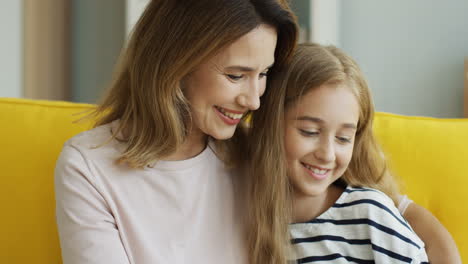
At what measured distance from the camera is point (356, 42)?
117 inches

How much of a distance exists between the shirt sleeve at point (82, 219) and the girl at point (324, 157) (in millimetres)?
342

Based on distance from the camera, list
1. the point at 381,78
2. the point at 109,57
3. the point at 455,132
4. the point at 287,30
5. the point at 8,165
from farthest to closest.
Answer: the point at 109,57
the point at 381,78
the point at 455,132
the point at 8,165
the point at 287,30

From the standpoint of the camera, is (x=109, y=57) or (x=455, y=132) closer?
(x=455, y=132)

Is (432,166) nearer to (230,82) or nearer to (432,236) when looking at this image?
(432,236)

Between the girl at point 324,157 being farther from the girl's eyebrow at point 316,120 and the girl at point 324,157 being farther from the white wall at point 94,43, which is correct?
the white wall at point 94,43

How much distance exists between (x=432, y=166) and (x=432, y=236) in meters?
0.24

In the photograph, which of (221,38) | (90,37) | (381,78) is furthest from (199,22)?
(90,37)

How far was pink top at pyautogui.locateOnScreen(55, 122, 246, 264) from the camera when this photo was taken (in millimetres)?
1053

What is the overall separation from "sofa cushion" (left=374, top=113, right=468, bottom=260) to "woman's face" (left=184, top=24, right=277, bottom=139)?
1.64 feet

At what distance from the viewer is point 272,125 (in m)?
1.23

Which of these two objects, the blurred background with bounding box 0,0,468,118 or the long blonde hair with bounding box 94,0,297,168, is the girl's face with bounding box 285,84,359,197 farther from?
the blurred background with bounding box 0,0,468,118

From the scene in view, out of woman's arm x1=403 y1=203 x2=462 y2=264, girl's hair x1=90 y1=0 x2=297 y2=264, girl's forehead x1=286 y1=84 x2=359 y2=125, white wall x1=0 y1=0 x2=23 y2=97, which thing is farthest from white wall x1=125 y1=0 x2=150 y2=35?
woman's arm x1=403 y1=203 x2=462 y2=264

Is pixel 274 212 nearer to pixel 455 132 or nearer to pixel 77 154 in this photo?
pixel 77 154

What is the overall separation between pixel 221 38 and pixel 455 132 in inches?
30.1
